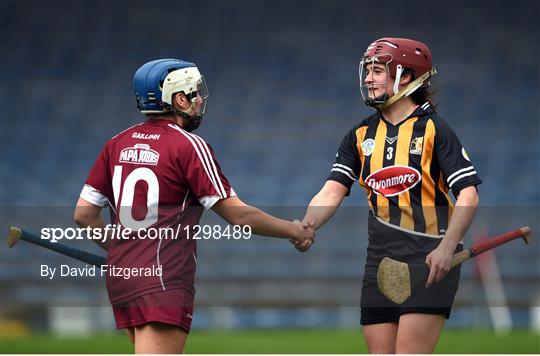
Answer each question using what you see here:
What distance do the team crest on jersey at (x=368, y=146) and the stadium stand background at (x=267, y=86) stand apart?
7197 millimetres

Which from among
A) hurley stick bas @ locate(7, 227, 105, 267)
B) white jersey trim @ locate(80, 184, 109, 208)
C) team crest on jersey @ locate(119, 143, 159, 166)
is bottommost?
hurley stick bas @ locate(7, 227, 105, 267)

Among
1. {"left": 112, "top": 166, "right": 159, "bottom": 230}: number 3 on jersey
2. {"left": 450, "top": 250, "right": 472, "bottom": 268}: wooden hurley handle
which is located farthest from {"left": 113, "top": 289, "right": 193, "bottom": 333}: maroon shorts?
{"left": 450, "top": 250, "right": 472, "bottom": 268}: wooden hurley handle

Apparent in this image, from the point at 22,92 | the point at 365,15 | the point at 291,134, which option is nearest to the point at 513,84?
the point at 365,15

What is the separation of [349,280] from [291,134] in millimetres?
3876

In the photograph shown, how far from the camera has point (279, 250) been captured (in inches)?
464

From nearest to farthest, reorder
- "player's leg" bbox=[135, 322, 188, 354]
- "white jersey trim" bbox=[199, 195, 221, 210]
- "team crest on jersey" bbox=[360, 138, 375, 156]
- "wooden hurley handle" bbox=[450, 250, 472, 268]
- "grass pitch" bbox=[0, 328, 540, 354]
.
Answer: "player's leg" bbox=[135, 322, 188, 354] → "white jersey trim" bbox=[199, 195, 221, 210] → "wooden hurley handle" bbox=[450, 250, 472, 268] → "team crest on jersey" bbox=[360, 138, 375, 156] → "grass pitch" bbox=[0, 328, 540, 354]

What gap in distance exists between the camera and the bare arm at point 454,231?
14.2 ft

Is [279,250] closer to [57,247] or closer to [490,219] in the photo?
[490,219]

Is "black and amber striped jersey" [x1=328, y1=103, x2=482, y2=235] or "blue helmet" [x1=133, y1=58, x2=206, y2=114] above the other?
"blue helmet" [x1=133, y1=58, x2=206, y2=114]

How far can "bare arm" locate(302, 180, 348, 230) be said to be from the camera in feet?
15.8

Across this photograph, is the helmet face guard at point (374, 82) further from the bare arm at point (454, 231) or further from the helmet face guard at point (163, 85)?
the helmet face guard at point (163, 85)

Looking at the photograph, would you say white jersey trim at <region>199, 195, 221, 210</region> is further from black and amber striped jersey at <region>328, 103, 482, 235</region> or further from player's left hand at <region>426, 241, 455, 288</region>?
player's left hand at <region>426, 241, 455, 288</region>

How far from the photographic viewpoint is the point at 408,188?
14.6ft

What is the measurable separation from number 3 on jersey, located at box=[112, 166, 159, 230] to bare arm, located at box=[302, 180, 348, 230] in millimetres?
911
